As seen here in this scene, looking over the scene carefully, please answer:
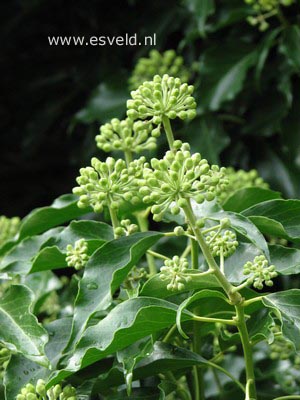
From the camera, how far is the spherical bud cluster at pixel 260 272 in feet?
3.19

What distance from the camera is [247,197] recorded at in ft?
4.24

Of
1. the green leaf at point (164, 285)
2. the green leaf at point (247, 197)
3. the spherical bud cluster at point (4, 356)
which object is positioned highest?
the green leaf at point (247, 197)

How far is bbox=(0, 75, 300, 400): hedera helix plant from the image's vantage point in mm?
963

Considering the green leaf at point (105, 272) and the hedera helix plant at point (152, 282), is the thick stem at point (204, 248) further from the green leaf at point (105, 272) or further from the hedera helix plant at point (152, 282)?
the green leaf at point (105, 272)

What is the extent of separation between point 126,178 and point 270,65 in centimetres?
151

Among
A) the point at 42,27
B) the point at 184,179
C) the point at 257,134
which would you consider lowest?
the point at 184,179

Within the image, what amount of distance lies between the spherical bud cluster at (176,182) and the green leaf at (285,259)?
176 millimetres

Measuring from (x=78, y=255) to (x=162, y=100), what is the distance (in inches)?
9.3

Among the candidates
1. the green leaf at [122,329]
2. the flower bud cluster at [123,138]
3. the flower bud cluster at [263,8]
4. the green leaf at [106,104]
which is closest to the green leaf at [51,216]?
the flower bud cluster at [123,138]

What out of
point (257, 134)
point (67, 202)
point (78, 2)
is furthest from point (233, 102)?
point (67, 202)

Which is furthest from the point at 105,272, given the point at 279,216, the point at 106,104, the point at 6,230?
the point at 106,104

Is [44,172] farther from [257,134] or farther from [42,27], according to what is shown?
[257,134]

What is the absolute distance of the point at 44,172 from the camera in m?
3.20

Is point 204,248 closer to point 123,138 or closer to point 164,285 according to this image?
point 164,285
